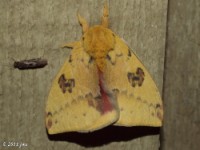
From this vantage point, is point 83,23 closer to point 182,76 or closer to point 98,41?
point 98,41

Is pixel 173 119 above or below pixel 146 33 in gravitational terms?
below

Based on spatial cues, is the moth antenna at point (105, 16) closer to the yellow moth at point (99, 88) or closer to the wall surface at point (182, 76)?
the yellow moth at point (99, 88)

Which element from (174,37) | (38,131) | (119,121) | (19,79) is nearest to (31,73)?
(19,79)

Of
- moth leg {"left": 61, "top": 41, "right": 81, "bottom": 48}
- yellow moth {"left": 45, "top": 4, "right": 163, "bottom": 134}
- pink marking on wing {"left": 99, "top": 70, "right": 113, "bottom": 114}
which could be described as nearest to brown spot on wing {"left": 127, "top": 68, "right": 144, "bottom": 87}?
yellow moth {"left": 45, "top": 4, "right": 163, "bottom": 134}

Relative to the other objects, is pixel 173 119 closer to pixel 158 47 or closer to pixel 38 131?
pixel 158 47

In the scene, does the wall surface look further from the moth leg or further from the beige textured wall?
the moth leg

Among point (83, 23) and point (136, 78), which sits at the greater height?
point (83, 23)

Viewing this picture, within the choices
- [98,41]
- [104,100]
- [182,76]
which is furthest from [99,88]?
[182,76]
